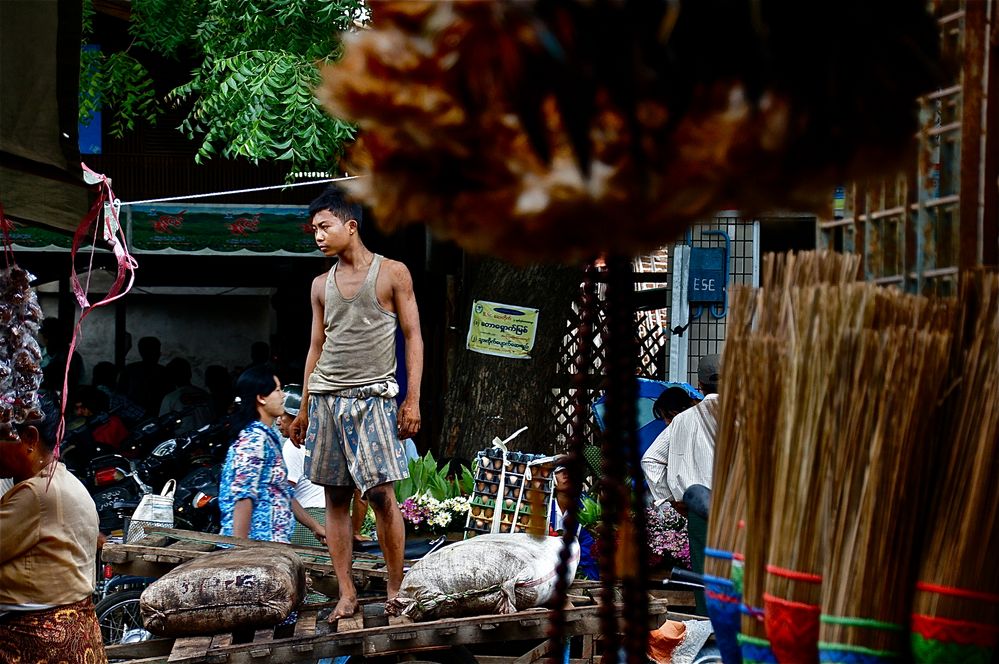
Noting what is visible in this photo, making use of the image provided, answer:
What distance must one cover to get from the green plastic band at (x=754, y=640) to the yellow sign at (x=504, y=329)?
→ 28.0 ft

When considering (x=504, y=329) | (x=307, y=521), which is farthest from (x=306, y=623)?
(x=504, y=329)

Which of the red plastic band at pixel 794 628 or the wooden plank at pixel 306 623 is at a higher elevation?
the red plastic band at pixel 794 628

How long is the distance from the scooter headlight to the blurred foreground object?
961 cm

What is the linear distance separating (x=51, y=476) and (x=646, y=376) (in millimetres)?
7658

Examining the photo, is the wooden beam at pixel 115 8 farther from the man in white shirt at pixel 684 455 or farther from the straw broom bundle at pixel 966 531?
the straw broom bundle at pixel 966 531

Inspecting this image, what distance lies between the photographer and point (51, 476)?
4734 mm

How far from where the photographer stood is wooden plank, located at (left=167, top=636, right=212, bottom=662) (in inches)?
208

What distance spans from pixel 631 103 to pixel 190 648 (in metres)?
4.65

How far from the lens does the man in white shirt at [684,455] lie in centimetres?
697

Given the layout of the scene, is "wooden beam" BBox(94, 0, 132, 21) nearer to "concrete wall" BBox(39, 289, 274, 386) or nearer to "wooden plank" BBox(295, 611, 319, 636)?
"wooden plank" BBox(295, 611, 319, 636)

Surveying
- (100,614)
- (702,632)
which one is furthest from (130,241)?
(702,632)

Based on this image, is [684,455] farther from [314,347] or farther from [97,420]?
[97,420]

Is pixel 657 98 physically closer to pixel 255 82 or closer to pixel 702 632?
pixel 702 632

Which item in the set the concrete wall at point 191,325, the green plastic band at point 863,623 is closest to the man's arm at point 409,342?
the green plastic band at point 863,623
